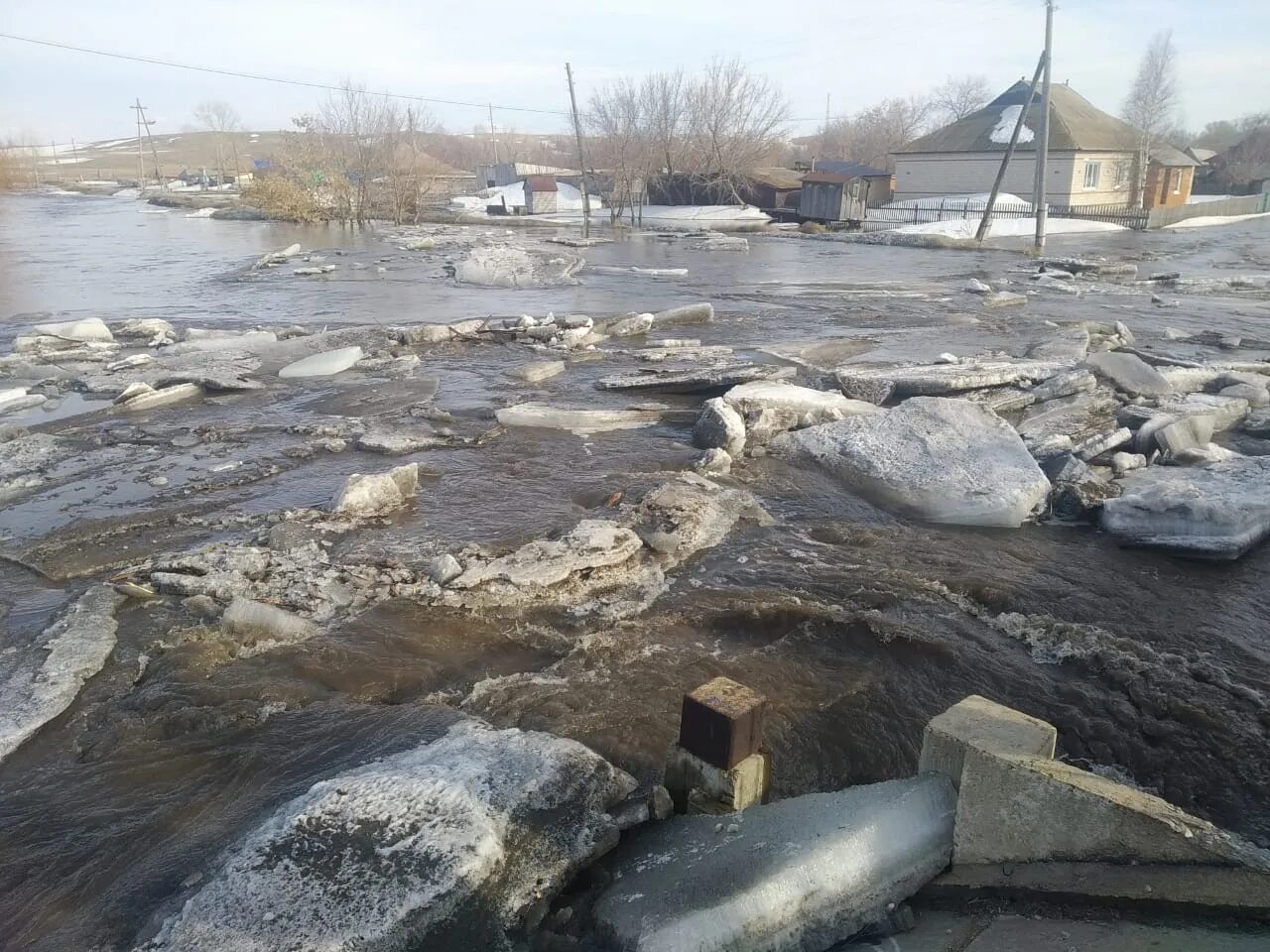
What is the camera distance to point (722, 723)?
2.63m

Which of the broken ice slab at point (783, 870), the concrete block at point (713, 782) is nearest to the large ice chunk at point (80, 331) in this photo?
the concrete block at point (713, 782)

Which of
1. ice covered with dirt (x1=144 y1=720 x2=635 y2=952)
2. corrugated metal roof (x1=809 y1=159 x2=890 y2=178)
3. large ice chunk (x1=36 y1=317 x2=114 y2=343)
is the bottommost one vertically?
ice covered with dirt (x1=144 y1=720 x2=635 y2=952)

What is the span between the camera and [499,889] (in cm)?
253

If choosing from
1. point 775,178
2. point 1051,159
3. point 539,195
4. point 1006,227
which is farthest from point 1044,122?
point 539,195

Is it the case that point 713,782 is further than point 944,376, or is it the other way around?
point 944,376

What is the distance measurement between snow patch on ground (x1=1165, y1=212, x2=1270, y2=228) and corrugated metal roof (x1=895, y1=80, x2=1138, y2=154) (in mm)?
4310

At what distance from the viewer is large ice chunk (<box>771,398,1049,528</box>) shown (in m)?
5.68

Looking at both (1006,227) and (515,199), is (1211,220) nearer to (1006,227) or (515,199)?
(1006,227)

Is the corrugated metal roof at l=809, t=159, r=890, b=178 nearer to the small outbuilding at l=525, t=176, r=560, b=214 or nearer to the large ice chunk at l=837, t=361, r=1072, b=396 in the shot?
the small outbuilding at l=525, t=176, r=560, b=214

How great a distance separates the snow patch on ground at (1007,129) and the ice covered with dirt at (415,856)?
41.2 metres

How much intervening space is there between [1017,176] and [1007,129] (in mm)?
2236

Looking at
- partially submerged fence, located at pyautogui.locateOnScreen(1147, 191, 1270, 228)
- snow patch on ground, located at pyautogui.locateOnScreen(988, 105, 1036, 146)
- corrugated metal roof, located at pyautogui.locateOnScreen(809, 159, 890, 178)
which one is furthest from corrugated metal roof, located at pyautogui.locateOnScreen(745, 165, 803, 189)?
partially submerged fence, located at pyautogui.locateOnScreen(1147, 191, 1270, 228)

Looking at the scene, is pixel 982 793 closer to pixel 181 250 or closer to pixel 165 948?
pixel 165 948

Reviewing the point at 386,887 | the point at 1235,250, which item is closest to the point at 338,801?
the point at 386,887
